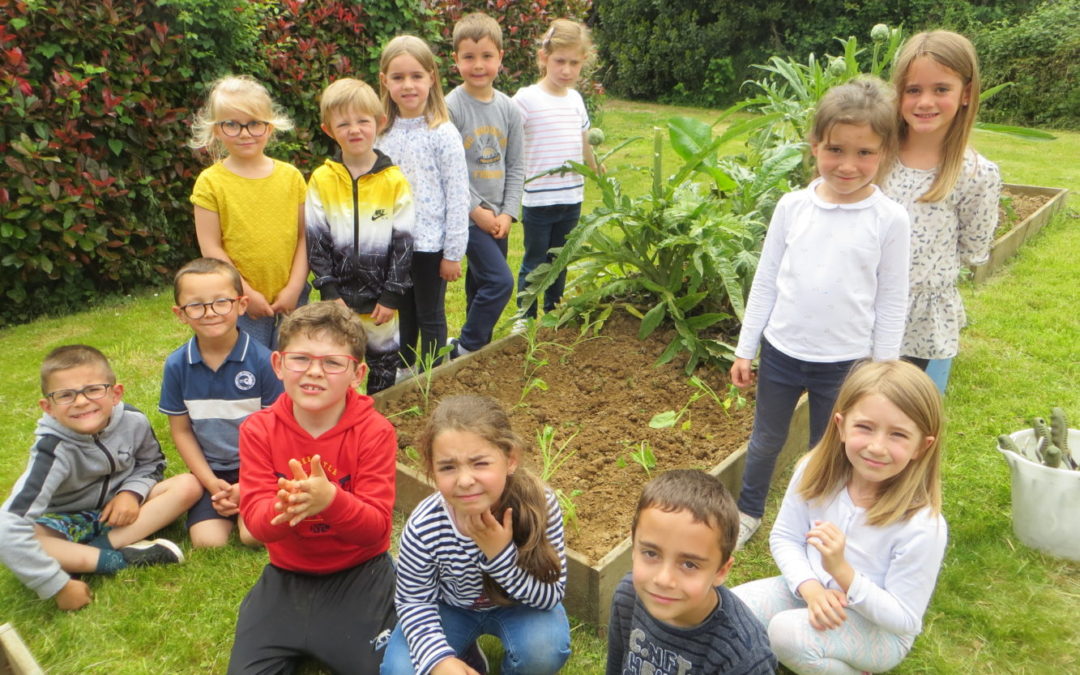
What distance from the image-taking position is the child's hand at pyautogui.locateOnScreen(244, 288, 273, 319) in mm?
3275

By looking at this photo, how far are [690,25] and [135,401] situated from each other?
1468 centimetres

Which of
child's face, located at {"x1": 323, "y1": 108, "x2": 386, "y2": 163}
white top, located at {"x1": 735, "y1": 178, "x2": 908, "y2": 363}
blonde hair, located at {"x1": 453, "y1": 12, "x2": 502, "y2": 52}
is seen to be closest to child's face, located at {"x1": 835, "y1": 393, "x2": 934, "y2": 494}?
white top, located at {"x1": 735, "y1": 178, "x2": 908, "y2": 363}

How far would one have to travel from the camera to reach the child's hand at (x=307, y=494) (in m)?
1.90

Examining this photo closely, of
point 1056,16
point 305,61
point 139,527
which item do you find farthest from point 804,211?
point 1056,16

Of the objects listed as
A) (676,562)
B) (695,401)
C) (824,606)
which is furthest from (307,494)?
(695,401)

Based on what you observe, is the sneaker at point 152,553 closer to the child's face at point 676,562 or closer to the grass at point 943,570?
the grass at point 943,570

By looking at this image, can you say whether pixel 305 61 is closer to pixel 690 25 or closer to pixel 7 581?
pixel 7 581

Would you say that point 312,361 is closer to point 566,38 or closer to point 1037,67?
point 566,38

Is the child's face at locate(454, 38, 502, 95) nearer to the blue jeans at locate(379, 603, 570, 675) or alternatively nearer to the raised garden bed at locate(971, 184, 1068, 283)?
the blue jeans at locate(379, 603, 570, 675)

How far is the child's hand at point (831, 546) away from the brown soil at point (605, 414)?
0.83m

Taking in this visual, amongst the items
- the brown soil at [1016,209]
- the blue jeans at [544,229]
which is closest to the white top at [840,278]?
the blue jeans at [544,229]

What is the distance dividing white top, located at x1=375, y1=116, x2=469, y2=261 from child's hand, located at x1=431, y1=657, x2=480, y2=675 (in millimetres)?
1924

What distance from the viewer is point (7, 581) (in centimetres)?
270

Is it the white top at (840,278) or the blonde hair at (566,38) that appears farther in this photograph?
the blonde hair at (566,38)
